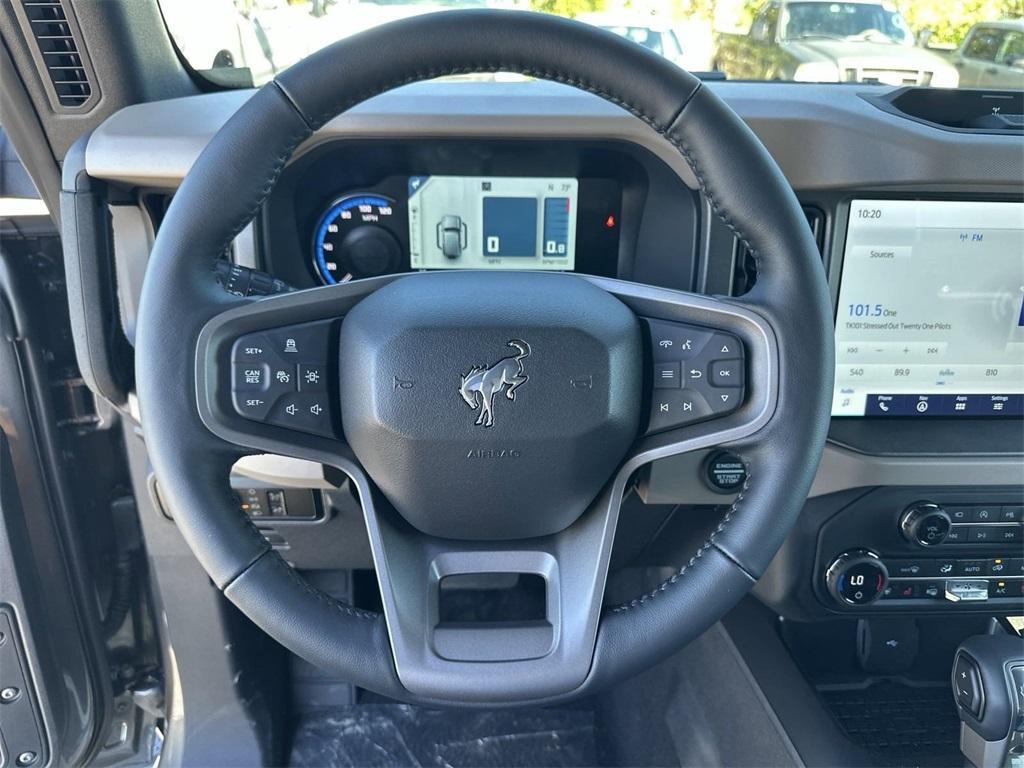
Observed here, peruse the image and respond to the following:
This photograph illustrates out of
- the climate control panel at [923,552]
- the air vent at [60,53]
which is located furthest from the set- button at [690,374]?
the air vent at [60,53]

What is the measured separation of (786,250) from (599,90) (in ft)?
0.76

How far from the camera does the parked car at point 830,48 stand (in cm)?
125

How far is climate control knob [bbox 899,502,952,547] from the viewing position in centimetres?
116

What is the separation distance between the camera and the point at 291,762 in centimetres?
161

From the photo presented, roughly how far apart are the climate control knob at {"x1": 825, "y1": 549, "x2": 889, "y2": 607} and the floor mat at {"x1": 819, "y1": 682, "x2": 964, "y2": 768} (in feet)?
0.93

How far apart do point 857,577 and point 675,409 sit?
52cm

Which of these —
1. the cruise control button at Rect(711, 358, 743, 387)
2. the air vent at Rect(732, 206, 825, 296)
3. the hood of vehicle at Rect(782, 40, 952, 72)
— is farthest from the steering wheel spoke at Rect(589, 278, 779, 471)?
the hood of vehicle at Rect(782, 40, 952, 72)

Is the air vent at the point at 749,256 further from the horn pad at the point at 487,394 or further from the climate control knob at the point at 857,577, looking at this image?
the climate control knob at the point at 857,577

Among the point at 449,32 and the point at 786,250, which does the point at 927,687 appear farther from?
the point at 449,32

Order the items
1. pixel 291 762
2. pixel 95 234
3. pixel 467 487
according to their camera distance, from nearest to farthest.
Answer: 1. pixel 467 487
2. pixel 95 234
3. pixel 291 762

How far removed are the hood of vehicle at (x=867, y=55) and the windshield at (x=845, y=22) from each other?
0.01 meters

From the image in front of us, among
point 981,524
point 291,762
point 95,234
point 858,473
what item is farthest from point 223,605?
point 981,524

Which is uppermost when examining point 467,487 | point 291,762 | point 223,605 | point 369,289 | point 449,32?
point 449,32

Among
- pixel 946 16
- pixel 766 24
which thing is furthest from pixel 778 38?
pixel 946 16
